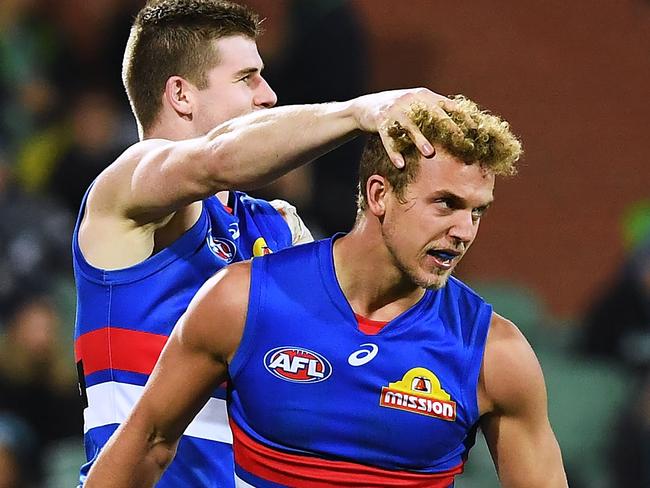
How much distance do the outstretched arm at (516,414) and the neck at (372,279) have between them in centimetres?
20

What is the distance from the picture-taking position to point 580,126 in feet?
23.9

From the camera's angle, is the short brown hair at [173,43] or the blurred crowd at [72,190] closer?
the short brown hair at [173,43]

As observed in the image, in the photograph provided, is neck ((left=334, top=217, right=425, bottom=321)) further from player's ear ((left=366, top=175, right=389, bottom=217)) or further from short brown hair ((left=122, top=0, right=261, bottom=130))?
short brown hair ((left=122, top=0, right=261, bottom=130))

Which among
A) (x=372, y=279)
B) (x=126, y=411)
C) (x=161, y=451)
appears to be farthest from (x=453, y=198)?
(x=126, y=411)

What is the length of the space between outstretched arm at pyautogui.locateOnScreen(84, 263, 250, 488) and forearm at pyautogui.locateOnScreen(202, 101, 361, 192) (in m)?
0.22

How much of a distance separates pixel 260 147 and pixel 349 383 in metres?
0.51

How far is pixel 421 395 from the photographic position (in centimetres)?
249

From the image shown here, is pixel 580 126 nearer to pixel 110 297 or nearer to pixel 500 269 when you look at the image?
pixel 500 269

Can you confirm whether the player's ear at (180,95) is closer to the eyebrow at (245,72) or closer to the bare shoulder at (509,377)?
the eyebrow at (245,72)

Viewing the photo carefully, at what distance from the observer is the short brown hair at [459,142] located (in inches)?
91.8

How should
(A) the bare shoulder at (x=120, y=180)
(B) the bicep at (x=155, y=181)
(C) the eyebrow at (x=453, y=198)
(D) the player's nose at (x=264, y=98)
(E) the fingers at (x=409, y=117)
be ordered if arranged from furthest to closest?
1. (D) the player's nose at (x=264, y=98)
2. (A) the bare shoulder at (x=120, y=180)
3. (B) the bicep at (x=155, y=181)
4. (C) the eyebrow at (x=453, y=198)
5. (E) the fingers at (x=409, y=117)

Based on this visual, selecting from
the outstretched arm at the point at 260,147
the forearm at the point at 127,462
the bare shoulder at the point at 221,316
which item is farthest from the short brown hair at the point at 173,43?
the forearm at the point at 127,462

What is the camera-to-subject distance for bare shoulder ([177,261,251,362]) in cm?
254

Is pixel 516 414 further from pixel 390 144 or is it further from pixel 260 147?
pixel 260 147
